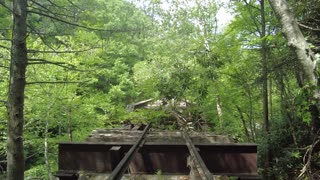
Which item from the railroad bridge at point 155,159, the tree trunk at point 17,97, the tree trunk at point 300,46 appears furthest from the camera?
the tree trunk at point 17,97

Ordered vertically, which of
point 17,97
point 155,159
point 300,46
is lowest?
point 155,159

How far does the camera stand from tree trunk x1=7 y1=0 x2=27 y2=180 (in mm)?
5246

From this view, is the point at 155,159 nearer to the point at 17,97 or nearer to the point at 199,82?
the point at 17,97

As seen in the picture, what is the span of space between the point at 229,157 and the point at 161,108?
22.8ft

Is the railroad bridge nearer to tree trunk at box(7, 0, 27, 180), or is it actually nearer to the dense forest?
the dense forest

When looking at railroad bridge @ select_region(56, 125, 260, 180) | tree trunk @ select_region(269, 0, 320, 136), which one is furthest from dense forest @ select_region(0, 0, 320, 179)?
railroad bridge @ select_region(56, 125, 260, 180)

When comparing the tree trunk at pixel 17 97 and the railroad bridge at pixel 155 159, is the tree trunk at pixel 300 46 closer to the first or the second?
the railroad bridge at pixel 155 159

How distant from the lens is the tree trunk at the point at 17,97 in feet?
17.2

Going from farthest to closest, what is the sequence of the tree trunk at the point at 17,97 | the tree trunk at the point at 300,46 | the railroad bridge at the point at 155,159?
1. the tree trunk at the point at 17,97
2. the tree trunk at the point at 300,46
3. the railroad bridge at the point at 155,159

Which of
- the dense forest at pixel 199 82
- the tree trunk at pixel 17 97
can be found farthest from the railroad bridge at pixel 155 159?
the tree trunk at pixel 17 97

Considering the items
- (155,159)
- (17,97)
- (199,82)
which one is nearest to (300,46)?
(155,159)

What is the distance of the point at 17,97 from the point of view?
Result: 5.37 meters

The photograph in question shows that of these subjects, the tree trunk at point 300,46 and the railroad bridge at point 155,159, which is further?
the tree trunk at point 300,46

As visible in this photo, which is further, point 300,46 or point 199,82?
point 199,82
